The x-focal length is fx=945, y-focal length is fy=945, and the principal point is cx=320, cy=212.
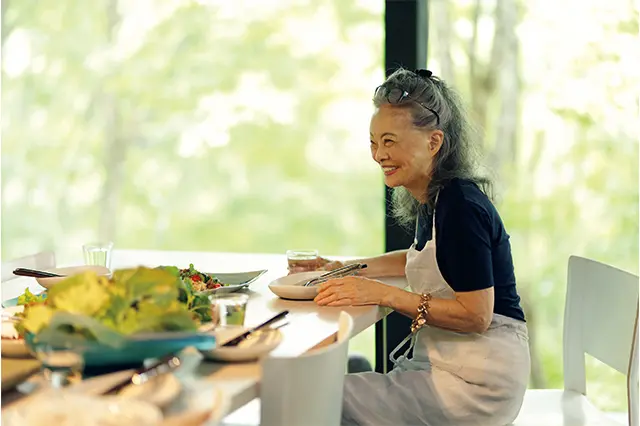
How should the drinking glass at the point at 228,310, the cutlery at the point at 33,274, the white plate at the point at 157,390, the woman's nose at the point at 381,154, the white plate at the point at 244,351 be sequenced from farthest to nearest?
1. the woman's nose at the point at 381,154
2. the cutlery at the point at 33,274
3. the drinking glass at the point at 228,310
4. the white plate at the point at 244,351
5. the white plate at the point at 157,390

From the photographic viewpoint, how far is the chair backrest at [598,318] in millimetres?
2307

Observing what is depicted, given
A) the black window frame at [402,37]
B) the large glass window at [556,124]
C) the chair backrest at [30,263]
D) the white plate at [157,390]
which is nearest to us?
the white plate at [157,390]

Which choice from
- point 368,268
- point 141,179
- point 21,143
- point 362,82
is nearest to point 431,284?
point 368,268

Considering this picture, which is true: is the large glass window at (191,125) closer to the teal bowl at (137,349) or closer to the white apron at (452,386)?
the white apron at (452,386)

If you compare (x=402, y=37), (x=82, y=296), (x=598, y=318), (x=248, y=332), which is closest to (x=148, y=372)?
(x=82, y=296)

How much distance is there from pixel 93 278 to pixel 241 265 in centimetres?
141

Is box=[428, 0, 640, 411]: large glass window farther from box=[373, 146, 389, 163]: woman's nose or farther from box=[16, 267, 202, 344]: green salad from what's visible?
box=[16, 267, 202, 344]: green salad

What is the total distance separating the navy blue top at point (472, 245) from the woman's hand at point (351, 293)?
6.3 inches

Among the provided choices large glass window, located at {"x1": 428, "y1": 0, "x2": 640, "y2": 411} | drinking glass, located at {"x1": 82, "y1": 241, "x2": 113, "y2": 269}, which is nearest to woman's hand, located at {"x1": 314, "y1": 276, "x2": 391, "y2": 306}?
drinking glass, located at {"x1": 82, "y1": 241, "x2": 113, "y2": 269}

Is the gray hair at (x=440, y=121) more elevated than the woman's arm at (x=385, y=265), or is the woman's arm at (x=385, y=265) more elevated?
the gray hair at (x=440, y=121)

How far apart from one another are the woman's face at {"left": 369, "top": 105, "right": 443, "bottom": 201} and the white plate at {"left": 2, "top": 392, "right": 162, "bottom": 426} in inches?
47.5

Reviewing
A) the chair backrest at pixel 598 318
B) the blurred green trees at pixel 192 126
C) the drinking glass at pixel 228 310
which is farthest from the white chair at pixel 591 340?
the blurred green trees at pixel 192 126

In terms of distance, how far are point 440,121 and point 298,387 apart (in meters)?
1.07

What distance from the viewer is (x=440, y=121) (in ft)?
7.55
